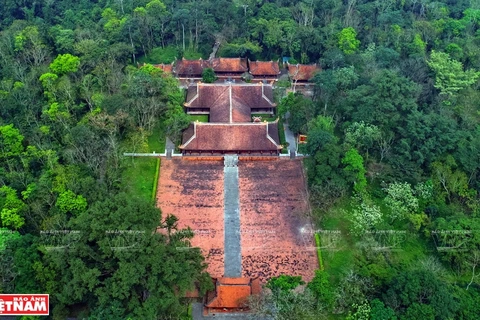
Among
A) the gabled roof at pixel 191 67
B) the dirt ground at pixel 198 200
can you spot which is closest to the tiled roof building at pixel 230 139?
the dirt ground at pixel 198 200

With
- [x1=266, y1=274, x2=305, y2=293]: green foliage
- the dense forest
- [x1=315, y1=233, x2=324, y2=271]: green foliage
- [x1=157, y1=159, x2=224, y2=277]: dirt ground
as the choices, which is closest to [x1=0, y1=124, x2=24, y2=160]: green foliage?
the dense forest

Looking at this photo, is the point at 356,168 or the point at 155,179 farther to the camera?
the point at 155,179

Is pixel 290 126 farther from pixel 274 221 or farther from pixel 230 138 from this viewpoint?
pixel 274 221

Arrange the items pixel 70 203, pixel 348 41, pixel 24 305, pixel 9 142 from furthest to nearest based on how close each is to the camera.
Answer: pixel 348 41
pixel 9 142
pixel 70 203
pixel 24 305

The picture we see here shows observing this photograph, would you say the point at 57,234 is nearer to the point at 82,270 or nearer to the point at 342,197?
the point at 82,270

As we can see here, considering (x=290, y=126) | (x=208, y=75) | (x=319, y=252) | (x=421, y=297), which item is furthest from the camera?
(x=208, y=75)

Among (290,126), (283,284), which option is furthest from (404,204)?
(290,126)

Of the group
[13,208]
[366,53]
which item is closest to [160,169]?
[13,208]

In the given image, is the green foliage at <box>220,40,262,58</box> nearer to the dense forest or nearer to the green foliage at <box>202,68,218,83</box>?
the dense forest
